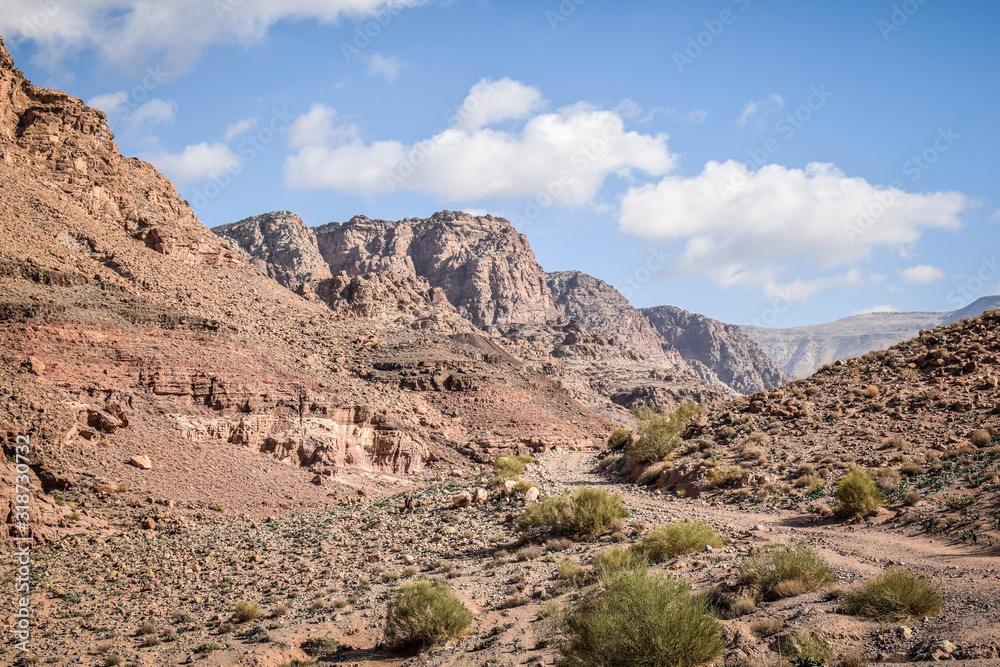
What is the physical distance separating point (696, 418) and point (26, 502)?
2510 centimetres

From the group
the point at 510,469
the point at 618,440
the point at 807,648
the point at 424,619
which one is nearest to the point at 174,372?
the point at 510,469

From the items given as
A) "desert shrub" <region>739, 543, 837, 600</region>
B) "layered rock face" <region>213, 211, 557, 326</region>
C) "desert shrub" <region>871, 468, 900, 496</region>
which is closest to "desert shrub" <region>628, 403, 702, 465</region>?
"desert shrub" <region>871, 468, 900, 496</region>

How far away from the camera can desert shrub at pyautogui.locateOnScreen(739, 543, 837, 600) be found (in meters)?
9.69

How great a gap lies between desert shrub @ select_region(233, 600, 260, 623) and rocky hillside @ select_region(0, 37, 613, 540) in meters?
9.42

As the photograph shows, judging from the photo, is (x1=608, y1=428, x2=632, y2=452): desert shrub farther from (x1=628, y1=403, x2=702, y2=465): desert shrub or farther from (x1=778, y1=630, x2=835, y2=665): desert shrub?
(x1=778, y1=630, x2=835, y2=665): desert shrub

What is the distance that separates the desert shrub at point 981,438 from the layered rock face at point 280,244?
122207mm

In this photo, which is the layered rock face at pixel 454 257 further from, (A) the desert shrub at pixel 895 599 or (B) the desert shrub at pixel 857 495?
(A) the desert shrub at pixel 895 599

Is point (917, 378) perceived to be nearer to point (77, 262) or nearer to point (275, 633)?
point (275, 633)

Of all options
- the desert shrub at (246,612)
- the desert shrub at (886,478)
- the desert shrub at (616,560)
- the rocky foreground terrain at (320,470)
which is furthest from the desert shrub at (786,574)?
the desert shrub at (246,612)

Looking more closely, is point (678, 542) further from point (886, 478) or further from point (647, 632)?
point (886, 478)

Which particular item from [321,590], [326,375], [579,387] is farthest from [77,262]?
[579,387]

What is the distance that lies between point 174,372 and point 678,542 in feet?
91.0

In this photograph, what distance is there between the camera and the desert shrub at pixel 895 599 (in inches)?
321

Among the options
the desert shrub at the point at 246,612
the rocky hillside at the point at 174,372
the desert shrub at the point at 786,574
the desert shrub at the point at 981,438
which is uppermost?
the rocky hillside at the point at 174,372
